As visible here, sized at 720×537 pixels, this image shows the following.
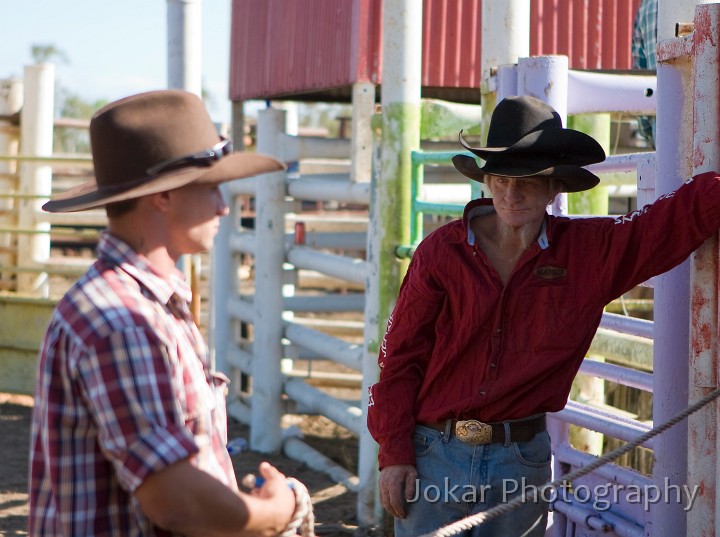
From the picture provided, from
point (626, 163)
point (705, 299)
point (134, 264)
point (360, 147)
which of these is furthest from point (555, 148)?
point (360, 147)

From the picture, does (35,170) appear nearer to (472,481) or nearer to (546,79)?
(546,79)

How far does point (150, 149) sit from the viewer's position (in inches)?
72.0

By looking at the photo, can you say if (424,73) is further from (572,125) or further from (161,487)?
(161,487)

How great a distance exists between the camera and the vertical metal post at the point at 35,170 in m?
8.76

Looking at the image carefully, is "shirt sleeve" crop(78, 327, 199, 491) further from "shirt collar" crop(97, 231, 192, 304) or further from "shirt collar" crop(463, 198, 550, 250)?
"shirt collar" crop(463, 198, 550, 250)

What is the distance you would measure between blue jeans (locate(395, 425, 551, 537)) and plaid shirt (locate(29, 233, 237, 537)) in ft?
3.63

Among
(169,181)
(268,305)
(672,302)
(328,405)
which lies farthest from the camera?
(268,305)

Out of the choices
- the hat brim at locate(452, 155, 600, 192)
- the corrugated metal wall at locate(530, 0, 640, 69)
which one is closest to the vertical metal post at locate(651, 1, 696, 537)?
the hat brim at locate(452, 155, 600, 192)

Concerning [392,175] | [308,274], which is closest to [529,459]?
[392,175]

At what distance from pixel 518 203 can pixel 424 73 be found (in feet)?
13.6

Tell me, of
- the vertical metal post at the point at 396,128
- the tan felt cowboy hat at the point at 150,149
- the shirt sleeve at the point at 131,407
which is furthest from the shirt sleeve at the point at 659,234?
the vertical metal post at the point at 396,128

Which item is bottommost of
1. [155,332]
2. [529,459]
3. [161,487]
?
[529,459]

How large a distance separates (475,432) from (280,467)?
382 cm

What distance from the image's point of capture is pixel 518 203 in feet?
9.30
